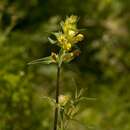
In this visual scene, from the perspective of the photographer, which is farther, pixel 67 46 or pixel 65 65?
pixel 65 65

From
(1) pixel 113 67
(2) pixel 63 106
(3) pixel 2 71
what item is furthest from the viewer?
(1) pixel 113 67

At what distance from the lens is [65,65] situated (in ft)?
10.9

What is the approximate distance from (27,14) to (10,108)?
3.58 feet

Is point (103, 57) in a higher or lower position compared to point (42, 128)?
higher

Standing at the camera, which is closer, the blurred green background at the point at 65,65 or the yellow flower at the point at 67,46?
the yellow flower at the point at 67,46

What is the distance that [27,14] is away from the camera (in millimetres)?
3699

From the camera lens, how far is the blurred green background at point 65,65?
2871mm

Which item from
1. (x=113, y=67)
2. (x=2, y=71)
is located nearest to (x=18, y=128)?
(x=2, y=71)

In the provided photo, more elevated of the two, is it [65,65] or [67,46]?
[65,65]

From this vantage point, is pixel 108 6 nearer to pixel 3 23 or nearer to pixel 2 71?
pixel 3 23

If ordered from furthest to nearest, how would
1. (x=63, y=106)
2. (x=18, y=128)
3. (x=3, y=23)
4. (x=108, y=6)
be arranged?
(x=108, y=6)
(x=3, y=23)
(x=18, y=128)
(x=63, y=106)

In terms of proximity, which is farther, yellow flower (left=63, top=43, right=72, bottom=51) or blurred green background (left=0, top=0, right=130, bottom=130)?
blurred green background (left=0, top=0, right=130, bottom=130)

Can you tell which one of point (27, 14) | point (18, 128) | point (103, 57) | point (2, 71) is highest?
point (27, 14)

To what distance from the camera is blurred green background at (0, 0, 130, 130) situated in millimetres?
2871
